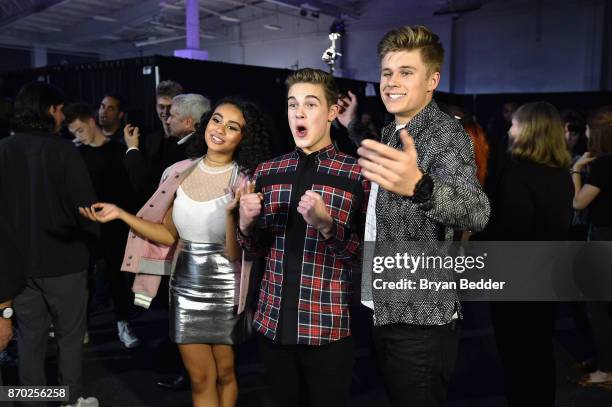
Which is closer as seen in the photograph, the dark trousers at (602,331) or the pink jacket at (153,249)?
the pink jacket at (153,249)

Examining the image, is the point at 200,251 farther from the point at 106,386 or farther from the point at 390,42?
the point at 106,386

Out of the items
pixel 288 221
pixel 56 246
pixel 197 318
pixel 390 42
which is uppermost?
pixel 390 42

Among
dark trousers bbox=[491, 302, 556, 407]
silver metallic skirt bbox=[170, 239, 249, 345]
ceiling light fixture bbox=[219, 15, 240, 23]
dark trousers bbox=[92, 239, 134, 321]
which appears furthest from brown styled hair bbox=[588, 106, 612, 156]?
ceiling light fixture bbox=[219, 15, 240, 23]

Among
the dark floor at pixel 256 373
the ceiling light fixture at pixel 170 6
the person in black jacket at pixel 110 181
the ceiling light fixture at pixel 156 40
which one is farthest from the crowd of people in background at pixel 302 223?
the ceiling light fixture at pixel 156 40

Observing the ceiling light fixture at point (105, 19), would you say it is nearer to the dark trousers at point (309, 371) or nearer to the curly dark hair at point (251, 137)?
the curly dark hair at point (251, 137)

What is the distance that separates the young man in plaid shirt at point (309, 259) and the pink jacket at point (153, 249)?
61 centimetres

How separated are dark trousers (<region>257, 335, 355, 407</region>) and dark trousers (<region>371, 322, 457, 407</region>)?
26 cm

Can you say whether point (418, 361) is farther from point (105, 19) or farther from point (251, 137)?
point (105, 19)

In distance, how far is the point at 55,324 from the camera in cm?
237

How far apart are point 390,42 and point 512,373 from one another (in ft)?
5.32

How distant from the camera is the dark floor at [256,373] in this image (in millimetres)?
2740

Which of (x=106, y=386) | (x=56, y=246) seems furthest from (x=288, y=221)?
(x=106, y=386)

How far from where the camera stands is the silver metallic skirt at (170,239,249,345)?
1.98 metres

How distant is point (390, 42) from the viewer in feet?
4.33
